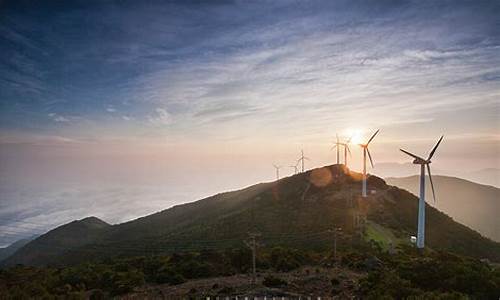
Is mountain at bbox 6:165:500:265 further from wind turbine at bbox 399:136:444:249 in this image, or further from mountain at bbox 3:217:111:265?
mountain at bbox 3:217:111:265

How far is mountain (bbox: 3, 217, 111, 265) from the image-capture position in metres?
124

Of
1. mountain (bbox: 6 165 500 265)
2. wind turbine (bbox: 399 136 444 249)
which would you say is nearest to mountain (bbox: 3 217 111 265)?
mountain (bbox: 6 165 500 265)

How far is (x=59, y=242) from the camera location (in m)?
143

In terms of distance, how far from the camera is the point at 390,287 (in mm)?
22938

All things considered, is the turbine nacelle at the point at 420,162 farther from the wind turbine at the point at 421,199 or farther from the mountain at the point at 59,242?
the mountain at the point at 59,242

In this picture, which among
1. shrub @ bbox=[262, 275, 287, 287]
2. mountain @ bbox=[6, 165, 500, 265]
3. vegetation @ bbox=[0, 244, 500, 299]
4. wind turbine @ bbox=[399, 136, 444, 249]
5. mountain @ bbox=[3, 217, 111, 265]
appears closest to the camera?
vegetation @ bbox=[0, 244, 500, 299]

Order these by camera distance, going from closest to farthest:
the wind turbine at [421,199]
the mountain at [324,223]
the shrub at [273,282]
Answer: the shrub at [273,282], the wind turbine at [421,199], the mountain at [324,223]

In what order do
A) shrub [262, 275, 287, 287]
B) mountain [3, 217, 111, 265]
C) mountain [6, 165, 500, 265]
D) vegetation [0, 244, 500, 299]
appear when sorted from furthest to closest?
mountain [3, 217, 111, 265] → mountain [6, 165, 500, 265] → shrub [262, 275, 287, 287] → vegetation [0, 244, 500, 299]

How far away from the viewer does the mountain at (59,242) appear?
12350 centimetres

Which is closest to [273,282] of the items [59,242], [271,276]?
[271,276]

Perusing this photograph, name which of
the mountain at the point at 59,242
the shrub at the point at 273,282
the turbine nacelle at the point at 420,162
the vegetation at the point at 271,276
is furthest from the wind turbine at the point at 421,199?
the mountain at the point at 59,242

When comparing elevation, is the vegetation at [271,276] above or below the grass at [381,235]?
above

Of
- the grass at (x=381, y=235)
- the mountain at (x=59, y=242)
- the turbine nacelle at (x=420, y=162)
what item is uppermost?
the turbine nacelle at (x=420, y=162)

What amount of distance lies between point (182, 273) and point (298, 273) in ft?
34.7
